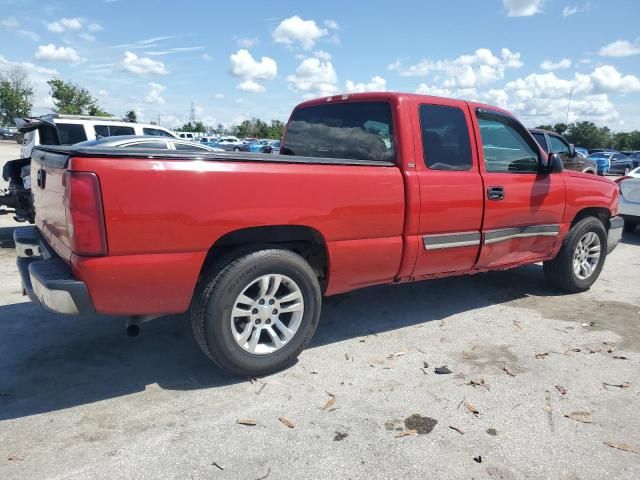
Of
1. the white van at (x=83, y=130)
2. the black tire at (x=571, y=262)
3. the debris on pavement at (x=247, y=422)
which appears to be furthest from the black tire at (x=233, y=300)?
the white van at (x=83, y=130)

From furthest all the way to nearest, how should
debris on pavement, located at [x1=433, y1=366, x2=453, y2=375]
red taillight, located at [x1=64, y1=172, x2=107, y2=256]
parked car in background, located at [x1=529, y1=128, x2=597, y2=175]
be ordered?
parked car in background, located at [x1=529, y1=128, x2=597, y2=175], debris on pavement, located at [x1=433, y1=366, x2=453, y2=375], red taillight, located at [x1=64, y1=172, x2=107, y2=256]

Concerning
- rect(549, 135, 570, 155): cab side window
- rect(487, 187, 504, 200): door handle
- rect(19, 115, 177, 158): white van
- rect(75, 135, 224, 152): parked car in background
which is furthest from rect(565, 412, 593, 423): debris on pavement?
rect(549, 135, 570, 155): cab side window

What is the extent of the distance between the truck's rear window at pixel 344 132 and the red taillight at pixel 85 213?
2.12 metres

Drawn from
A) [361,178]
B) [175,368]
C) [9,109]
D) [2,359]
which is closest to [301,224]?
[361,178]

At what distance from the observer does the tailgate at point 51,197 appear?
9.32 feet

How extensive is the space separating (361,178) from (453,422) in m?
1.67

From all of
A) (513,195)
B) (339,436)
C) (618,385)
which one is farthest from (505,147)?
(339,436)

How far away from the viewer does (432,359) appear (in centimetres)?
374

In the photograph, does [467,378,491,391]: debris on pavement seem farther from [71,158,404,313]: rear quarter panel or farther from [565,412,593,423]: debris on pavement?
[71,158,404,313]: rear quarter panel

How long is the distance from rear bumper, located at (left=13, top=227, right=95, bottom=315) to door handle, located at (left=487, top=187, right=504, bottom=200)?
320 cm

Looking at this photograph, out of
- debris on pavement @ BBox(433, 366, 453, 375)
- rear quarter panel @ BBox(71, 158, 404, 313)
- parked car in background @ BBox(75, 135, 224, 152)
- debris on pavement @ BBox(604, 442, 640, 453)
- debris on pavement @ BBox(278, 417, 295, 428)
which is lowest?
debris on pavement @ BBox(604, 442, 640, 453)

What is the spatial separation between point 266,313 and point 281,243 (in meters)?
0.51

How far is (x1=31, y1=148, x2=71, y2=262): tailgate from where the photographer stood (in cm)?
284

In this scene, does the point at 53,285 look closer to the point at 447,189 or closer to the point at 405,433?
the point at 405,433
